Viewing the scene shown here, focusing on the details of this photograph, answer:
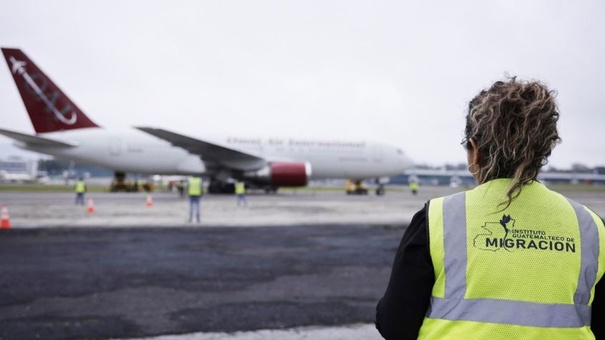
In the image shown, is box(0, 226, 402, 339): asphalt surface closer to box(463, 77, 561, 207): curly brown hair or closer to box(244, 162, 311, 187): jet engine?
box(463, 77, 561, 207): curly brown hair

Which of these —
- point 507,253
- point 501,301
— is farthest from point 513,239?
point 501,301

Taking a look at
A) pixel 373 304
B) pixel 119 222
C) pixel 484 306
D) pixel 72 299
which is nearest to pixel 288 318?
pixel 373 304

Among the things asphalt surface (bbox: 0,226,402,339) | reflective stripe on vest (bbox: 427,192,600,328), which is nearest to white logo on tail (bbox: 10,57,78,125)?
asphalt surface (bbox: 0,226,402,339)

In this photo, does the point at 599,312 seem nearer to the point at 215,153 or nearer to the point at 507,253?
the point at 507,253

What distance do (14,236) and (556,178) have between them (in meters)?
96.2

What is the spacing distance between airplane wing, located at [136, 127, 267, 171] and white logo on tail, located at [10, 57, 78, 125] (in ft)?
21.2

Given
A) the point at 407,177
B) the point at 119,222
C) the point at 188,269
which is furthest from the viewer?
the point at 407,177

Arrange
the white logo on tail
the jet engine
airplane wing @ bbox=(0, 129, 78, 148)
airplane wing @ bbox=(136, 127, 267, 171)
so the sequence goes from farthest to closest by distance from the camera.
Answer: the jet engine → the white logo on tail → airplane wing @ bbox=(136, 127, 267, 171) → airplane wing @ bbox=(0, 129, 78, 148)

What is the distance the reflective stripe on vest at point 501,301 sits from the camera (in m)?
1.38

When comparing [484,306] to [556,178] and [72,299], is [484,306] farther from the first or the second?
[556,178]

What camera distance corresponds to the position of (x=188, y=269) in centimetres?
725

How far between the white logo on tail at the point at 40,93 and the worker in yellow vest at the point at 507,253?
98.6 ft

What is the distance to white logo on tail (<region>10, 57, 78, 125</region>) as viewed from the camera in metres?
26.5

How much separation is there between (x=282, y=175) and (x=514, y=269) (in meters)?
25.5
